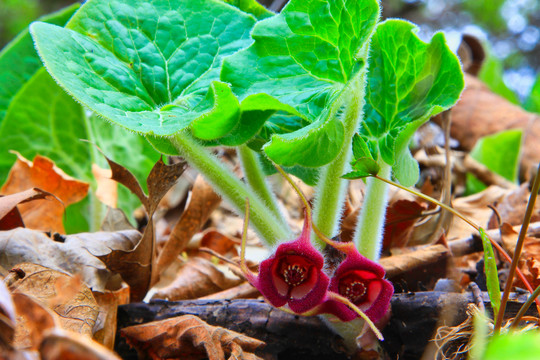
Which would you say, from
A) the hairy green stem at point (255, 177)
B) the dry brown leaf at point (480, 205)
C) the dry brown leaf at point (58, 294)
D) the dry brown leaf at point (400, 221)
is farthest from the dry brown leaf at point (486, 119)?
the dry brown leaf at point (58, 294)

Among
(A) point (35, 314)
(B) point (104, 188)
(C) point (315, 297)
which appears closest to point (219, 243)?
(B) point (104, 188)

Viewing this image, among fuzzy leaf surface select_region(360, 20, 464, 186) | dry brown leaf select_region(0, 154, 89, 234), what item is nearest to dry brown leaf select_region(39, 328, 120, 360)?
fuzzy leaf surface select_region(360, 20, 464, 186)

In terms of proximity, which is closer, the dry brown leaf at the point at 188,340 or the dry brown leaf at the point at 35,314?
the dry brown leaf at the point at 35,314

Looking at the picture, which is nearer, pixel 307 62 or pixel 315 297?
pixel 315 297

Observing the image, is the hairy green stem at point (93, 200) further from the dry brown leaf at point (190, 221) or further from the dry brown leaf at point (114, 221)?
the dry brown leaf at point (190, 221)

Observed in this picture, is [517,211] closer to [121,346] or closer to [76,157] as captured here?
[121,346]

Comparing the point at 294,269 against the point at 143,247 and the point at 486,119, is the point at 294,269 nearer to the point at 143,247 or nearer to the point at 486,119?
the point at 143,247
